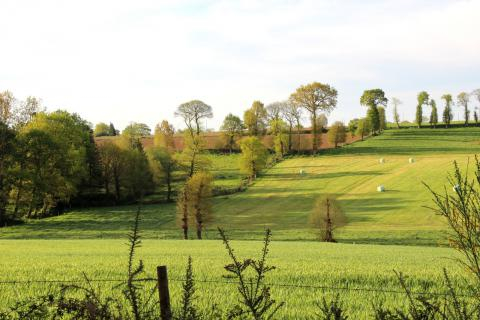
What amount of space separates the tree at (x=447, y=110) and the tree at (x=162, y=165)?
9051cm

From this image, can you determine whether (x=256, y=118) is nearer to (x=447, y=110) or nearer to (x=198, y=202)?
(x=447, y=110)

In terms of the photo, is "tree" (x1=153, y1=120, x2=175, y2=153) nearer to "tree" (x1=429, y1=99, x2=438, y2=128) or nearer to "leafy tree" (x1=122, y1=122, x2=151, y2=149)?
"leafy tree" (x1=122, y1=122, x2=151, y2=149)

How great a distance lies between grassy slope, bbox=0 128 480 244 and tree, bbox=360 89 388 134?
1734 centimetres

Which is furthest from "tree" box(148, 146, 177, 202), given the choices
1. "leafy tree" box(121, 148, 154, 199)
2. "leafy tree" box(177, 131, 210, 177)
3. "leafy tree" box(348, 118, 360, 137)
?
"leafy tree" box(348, 118, 360, 137)

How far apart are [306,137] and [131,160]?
4358 centimetres

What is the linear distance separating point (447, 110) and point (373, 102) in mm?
31585

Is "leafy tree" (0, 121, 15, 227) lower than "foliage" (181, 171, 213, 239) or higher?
higher

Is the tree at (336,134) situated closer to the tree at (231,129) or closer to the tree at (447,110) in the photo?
the tree at (231,129)

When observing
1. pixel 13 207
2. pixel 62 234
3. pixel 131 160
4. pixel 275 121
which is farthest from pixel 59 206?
pixel 275 121

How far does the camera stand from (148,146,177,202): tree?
6694cm

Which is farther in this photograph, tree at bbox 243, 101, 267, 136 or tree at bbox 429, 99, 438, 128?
tree at bbox 429, 99, 438, 128

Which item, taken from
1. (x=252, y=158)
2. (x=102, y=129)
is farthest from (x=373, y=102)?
(x=102, y=129)

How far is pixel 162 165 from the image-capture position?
69.3m

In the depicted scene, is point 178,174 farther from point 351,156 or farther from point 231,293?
point 231,293
